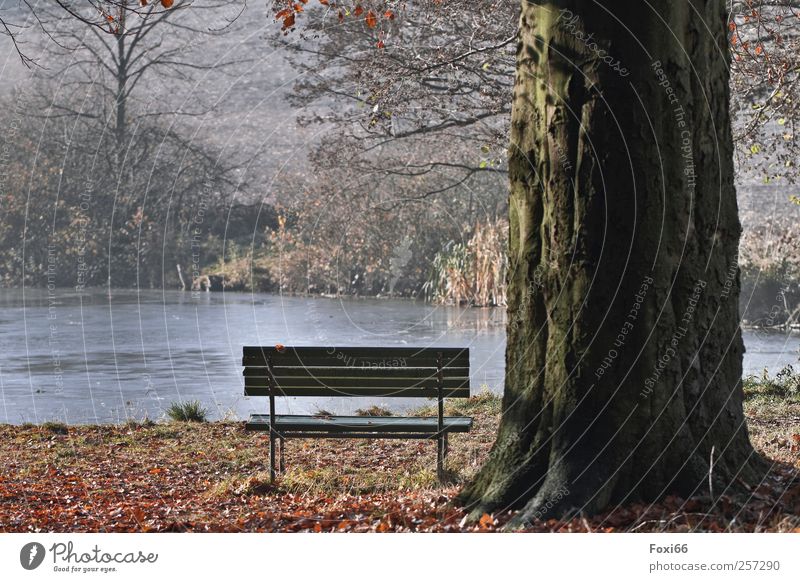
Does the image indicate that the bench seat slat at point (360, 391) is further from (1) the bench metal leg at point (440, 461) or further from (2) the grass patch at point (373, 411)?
(2) the grass patch at point (373, 411)

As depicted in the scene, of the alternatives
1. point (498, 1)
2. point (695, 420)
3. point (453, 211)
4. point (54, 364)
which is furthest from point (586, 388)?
point (453, 211)

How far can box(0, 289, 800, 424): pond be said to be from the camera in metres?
11.1

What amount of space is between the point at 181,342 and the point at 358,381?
9.75 metres

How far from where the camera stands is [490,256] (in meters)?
17.3

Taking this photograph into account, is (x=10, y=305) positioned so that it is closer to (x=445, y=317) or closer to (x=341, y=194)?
(x=341, y=194)

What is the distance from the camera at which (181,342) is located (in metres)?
16.1

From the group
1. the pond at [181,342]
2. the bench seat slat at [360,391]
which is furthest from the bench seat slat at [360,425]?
the pond at [181,342]

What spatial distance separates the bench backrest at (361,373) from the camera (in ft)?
22.1

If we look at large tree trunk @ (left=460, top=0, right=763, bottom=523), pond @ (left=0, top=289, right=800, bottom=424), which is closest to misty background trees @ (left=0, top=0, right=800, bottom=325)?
pond @ (left=0, top=289, right=800, bottom=424)

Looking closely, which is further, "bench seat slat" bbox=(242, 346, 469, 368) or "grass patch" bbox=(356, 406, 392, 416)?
"grass patch" bbox=(356, 406, 392, 416)

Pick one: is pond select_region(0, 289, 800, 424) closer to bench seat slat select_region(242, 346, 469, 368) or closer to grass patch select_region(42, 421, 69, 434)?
grass patch select_region(42, 421, 69, 434)
